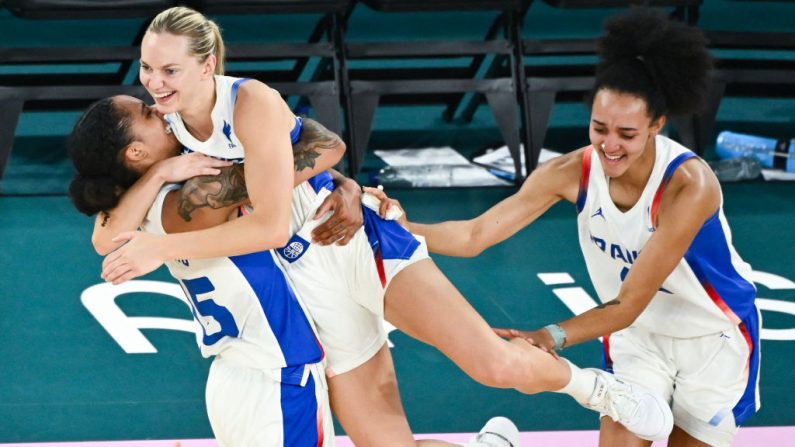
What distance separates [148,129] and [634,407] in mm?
1455

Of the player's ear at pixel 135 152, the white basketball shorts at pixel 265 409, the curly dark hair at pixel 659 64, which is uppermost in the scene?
the curly dark hair at pixel 659 64

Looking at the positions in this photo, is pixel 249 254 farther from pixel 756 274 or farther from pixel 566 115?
pixel 566 115

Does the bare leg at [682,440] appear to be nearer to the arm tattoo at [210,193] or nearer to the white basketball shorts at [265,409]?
the white basketball shorts at [265,409]

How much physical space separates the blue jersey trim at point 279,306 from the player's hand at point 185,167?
232mm

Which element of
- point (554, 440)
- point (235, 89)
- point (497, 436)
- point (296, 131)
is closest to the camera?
point (235, 89)

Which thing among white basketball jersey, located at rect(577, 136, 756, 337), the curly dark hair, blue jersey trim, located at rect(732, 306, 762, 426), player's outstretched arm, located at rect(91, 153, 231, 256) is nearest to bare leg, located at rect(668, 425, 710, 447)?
blue jersey trim, located at rect(732, 306, 762, 426)

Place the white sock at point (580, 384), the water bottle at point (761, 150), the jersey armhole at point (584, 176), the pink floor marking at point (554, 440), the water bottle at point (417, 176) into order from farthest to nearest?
the water bottle at point (761, 150), the water bottle at point (417, 176), the pink floor marking at point (554, 440), the jersey armhole at point (584, 176), the white sock at point (580, 384)

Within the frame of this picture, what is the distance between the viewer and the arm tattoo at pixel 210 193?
9.88 ft

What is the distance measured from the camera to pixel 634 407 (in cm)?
317

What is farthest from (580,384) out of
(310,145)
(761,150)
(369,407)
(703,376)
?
(761,150)

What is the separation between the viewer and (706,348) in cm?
326

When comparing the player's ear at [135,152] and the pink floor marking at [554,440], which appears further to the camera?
the pink floor marking at [554,440]

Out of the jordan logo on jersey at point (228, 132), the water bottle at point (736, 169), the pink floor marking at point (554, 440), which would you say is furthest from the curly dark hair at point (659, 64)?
the water bottle at point (736, 169)

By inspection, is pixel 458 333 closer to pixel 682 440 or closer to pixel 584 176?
pixel 584 176
